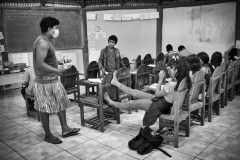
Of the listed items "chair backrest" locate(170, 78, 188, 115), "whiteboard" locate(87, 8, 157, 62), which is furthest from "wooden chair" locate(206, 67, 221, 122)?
"whiteboard" locate(87, 8, 157, 62)

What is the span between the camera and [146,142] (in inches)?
119

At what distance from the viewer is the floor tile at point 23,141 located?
3.28 m

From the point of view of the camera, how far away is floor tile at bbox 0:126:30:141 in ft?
11.8

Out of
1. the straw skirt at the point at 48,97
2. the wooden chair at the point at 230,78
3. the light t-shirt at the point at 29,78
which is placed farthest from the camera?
the wooden chair at the point at 230,78

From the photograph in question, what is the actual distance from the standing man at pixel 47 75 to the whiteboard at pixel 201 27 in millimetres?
4962

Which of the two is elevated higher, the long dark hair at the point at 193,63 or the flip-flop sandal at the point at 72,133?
the long dark hair at the point at 193,63

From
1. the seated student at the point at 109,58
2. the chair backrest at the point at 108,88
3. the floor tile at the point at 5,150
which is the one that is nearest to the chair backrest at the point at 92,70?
the seated student at the point at 109,58

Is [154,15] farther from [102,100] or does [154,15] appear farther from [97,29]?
[102,100]

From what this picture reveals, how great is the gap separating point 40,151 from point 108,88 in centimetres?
134

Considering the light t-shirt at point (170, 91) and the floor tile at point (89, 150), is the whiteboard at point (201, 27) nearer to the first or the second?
the light t-shirt at point (170, 91)

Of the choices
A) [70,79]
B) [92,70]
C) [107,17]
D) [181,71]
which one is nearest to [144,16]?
[107,17]

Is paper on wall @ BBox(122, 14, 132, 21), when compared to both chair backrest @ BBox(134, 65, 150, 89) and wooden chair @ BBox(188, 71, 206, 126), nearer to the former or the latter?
chair backrest @ BBox(134, 65, 150, 89)

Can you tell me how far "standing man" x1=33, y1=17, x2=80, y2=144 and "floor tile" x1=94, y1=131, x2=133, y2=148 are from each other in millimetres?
621

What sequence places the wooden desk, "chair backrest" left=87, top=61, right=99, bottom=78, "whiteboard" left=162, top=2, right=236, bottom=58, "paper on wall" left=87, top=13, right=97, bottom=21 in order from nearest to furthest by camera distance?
"chair backrest" left=87, top=61, right=99, bottom=78 < the wooden desk < "whiteboard" left=162, top=2, right=236, bottom=58 < "paper on wall" left=87, top=13, right=97, bottom=21
